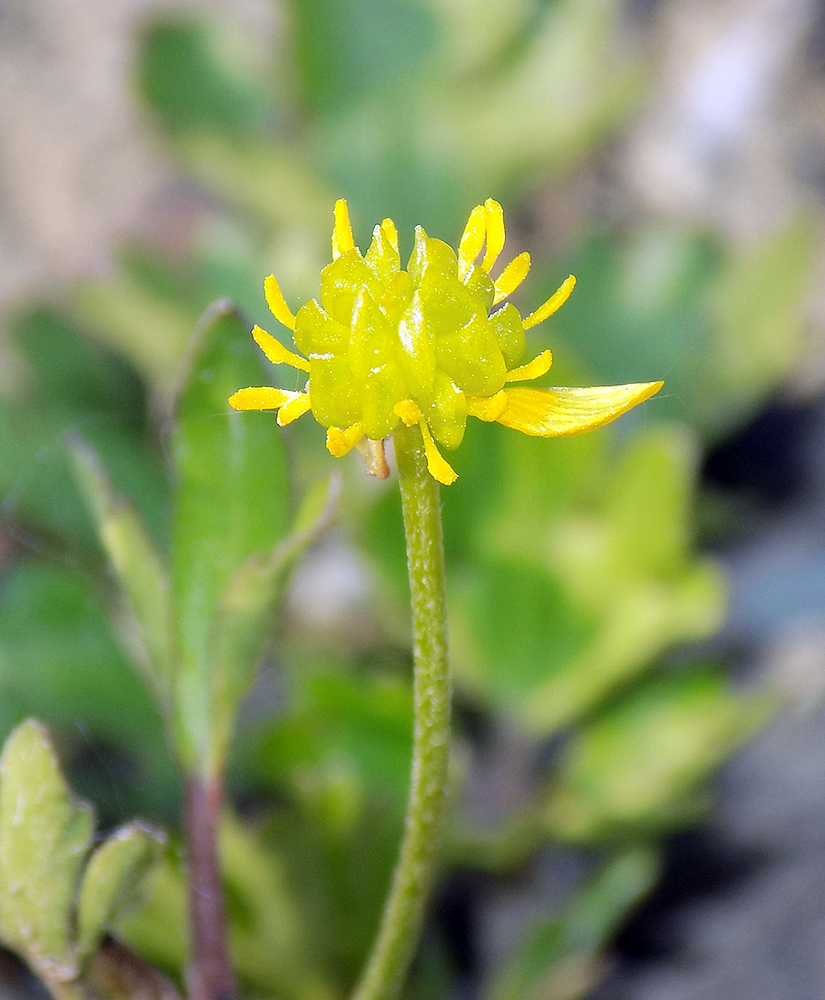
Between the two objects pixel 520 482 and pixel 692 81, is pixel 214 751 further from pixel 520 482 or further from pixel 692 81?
pixel 692 81

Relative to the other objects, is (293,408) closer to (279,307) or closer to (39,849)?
(279,307)

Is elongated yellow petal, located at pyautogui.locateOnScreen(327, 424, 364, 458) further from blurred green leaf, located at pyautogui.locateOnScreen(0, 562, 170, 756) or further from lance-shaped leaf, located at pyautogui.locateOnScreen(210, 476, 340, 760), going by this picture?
→ blurred green leaf, located at pyautogui.locateOnScreen(0, 562, 170, 756)

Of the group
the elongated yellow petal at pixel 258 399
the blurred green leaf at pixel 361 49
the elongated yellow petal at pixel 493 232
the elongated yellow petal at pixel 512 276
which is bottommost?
the elongated yellow petal at pixel 258 399

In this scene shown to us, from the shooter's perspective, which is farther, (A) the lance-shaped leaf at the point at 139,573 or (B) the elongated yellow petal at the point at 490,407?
(A) the lance-shaped leaf at the point at 139,573

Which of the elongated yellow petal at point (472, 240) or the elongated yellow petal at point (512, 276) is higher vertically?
the elongated yellow petal at point (472, 240)

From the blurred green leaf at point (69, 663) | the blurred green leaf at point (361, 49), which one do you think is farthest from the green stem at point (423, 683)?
the blurred green leaf at point (361, 49)

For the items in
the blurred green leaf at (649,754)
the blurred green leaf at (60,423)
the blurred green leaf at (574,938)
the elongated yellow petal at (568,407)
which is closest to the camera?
the elongated yellow petal at (568,407)

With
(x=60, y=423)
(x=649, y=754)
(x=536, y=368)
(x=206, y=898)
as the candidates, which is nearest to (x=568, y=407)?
(x=536, y=368)

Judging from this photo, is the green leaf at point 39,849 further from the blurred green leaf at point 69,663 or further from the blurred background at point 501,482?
the blurred green leaf at point 69,663
